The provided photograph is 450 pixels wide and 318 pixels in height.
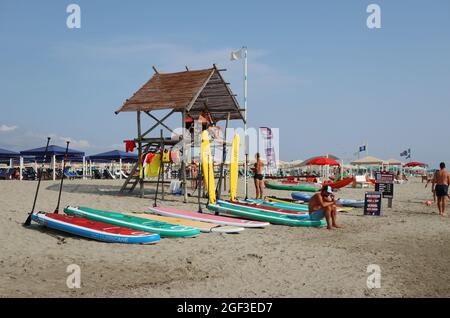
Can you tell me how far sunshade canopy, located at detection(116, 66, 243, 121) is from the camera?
49.0 ft

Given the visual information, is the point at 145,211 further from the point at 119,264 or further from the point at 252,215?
the point at 119,264

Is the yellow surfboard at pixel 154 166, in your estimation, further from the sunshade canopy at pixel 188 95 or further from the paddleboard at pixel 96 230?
the paddleboard at pixel 96 230

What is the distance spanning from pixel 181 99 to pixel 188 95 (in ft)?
0.93

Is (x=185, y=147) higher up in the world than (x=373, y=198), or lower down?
higher up

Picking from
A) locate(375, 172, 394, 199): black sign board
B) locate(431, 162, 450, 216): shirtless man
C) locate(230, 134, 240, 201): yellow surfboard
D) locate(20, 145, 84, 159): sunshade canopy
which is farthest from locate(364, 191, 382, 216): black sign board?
locate(20, 145, 84, 159): sunshade canopy

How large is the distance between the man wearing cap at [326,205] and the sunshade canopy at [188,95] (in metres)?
5.78

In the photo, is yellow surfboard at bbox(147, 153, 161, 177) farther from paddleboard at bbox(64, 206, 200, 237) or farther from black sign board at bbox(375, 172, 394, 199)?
black sign board at bbox(375, 172, 394, 199)

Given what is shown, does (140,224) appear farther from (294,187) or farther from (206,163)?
(294,187)

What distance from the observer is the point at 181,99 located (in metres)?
14.8

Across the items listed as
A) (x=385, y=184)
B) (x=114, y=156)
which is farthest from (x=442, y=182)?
(x=114, y=156)

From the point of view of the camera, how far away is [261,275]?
5949mm

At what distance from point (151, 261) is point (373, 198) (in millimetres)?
8743

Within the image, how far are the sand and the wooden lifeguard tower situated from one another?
626 cm
